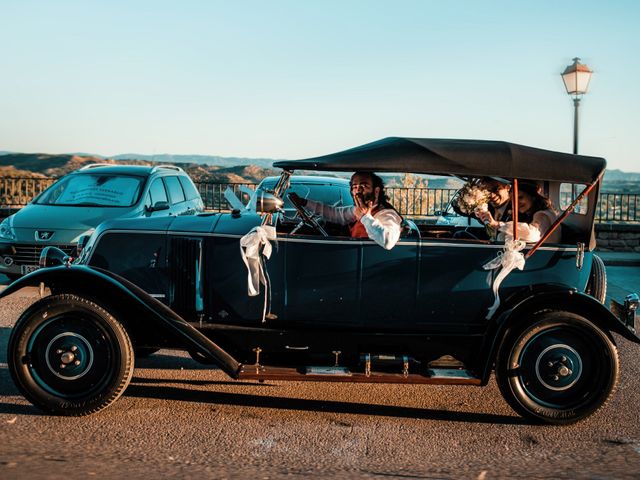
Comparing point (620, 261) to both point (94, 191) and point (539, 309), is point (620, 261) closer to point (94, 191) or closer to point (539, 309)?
point (94, 191)

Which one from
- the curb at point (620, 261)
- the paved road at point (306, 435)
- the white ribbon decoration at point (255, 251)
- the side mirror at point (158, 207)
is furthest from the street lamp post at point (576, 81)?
the white ribbon decoration at point (255, 251)

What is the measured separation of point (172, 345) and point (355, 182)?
173 centimetres

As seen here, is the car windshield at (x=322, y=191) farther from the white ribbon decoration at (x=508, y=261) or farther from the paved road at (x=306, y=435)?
the white ribbon decoration at (x=508, y=261)

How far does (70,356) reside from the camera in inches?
192

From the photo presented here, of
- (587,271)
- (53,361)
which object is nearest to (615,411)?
(587,271)

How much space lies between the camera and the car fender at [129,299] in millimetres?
4898

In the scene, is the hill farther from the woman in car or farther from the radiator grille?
the radiator grille

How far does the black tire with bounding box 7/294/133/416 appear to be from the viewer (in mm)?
4863

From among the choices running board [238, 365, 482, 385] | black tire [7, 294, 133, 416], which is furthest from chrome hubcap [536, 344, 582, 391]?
Answer: black tire [7, 294, 133, 416]

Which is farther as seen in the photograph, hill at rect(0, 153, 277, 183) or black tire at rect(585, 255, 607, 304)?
hill at rect(0, 153, 277, 183)

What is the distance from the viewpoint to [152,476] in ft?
12.9

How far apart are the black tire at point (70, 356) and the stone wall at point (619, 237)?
51.2 ft

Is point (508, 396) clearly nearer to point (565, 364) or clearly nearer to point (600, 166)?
point (565, 364)

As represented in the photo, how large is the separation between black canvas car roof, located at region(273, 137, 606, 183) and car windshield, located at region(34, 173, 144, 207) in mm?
6650
